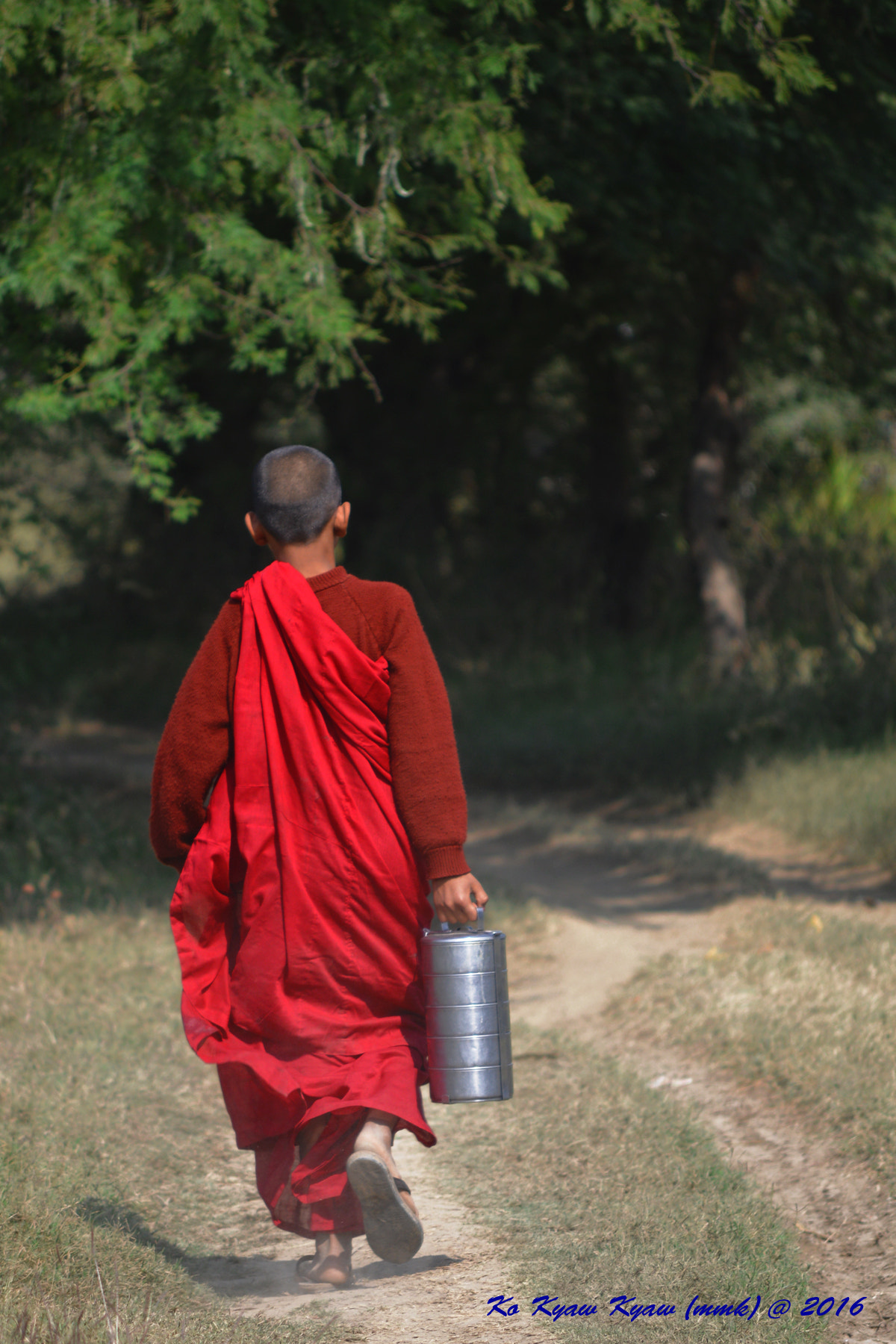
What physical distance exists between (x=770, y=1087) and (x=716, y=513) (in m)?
8.69

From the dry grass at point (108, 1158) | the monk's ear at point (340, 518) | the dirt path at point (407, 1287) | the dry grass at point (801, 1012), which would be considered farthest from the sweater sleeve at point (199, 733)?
the dry grass at point (801, 1012)

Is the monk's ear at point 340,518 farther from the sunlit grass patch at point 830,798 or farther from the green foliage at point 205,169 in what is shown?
the sunlit grass patch at point 830,798

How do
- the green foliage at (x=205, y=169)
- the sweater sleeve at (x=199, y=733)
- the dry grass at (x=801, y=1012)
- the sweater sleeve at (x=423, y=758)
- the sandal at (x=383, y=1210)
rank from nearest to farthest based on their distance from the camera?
1. the sandal at (x=383, y=1210)
2. the sweater sleeve at (x=423, y=758)
3. the sweater sleeve at (x=199, y=733)
4. the dry grass at (x=801, y=1012)
5. the green foliage at (x=205, y=169)

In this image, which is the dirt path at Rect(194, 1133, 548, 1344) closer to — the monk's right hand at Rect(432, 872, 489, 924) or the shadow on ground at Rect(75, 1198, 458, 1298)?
the shadow on ground at Rect(75, 1198, 458, 1298)

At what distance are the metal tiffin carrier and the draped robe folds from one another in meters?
0.18

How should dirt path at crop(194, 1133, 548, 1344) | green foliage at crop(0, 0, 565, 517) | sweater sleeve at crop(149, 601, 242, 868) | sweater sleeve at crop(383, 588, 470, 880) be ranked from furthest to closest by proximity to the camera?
green foliage at crop(0, 0, 565, 517), sweater sleeve at crop(149, 601, 242, 868), sweater sleeve at crop(383, 588, 470, 880), dirt path at crop(194, 1133, 548, 1344)

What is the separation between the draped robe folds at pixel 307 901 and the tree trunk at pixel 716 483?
959 cm

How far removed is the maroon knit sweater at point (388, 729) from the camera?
335cm

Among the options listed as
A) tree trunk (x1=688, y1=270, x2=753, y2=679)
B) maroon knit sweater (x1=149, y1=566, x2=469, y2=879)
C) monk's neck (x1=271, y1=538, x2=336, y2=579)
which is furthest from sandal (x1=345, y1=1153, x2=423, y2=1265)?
tree trunk (x1=688, y1=270, x2=753, y2=679)

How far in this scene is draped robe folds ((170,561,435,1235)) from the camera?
132 inches

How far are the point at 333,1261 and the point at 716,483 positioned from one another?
10.2 meters


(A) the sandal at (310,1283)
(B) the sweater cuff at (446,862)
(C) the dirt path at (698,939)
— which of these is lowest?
(C) the dirt path at (698,939)

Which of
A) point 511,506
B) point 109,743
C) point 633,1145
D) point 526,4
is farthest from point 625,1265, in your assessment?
point 511,506

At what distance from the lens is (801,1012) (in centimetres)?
535
